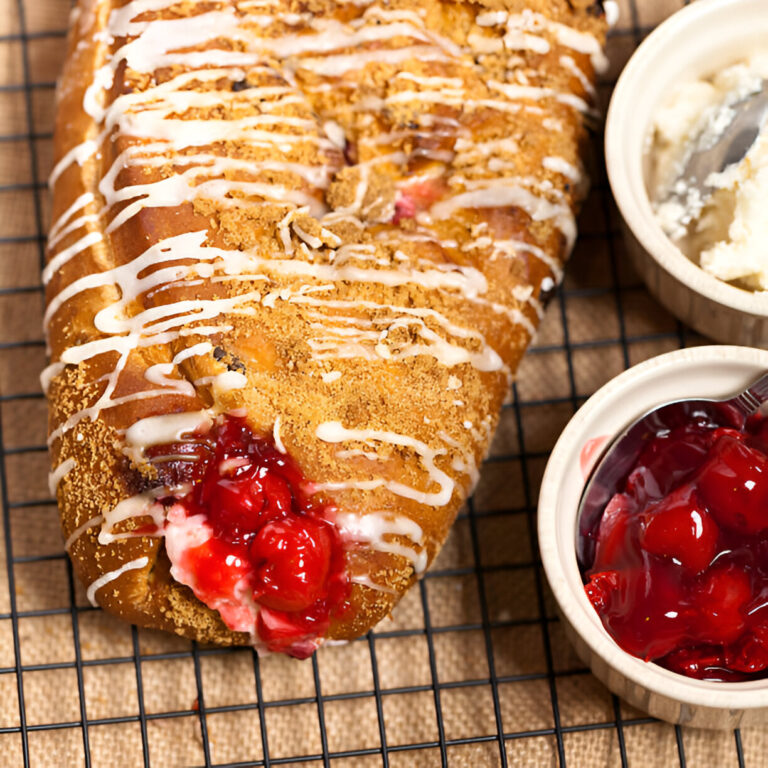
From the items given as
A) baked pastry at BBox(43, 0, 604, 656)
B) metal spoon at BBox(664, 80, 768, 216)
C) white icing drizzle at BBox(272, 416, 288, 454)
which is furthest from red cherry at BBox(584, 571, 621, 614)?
metal spoon at BBox(664, 80, 768, 216)

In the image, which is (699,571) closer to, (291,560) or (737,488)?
(737,488)

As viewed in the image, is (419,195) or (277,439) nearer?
(277,439)

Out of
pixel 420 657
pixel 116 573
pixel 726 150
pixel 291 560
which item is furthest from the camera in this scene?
pixel 420 657

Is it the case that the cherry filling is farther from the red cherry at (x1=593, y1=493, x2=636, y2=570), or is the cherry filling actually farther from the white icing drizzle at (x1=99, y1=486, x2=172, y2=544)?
the red cherry at (x1=593, y1=493, x2=636, y2=570)

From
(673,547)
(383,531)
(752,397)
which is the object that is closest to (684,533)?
(673,547)

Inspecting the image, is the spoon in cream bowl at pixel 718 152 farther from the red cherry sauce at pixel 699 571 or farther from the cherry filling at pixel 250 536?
the cherry filling at pixel 250 536

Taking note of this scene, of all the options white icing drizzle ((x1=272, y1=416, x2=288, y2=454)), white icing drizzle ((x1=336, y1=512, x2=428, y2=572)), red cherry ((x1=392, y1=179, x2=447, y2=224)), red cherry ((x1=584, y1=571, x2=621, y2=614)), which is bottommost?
red cherry ((x1=584, y1=571, x2=621, y2=614))

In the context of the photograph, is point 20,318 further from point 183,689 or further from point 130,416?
point 183,689

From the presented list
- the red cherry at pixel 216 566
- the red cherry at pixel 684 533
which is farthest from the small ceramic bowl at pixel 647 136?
the red cherry at pixel 216 566
